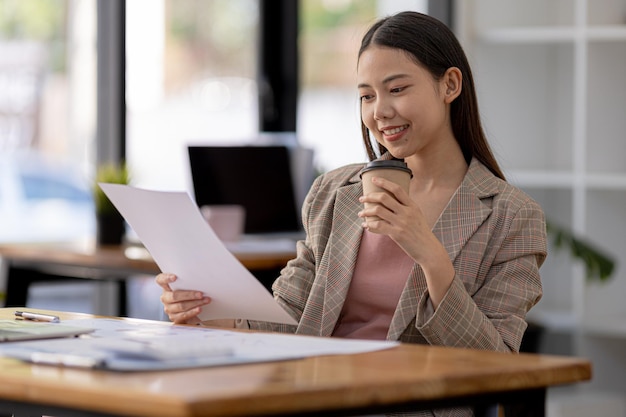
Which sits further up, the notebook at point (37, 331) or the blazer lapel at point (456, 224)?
the blazer lapel at point (456, 224)

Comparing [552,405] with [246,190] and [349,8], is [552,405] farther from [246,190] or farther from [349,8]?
[349,8]

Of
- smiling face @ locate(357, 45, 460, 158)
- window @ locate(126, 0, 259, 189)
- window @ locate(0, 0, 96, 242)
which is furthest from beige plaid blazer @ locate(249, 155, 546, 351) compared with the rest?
window @ locate(126, 0, 259, 189)

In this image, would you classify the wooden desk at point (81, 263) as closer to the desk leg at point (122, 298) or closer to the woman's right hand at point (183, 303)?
the desk leg at point (122, 298)

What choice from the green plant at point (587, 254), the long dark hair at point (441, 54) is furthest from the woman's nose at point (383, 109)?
the green plant at point (587, 254)

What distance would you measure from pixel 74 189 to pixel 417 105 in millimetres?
2869

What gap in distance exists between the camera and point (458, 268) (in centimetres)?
180

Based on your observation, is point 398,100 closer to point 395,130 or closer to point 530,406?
point 395,130

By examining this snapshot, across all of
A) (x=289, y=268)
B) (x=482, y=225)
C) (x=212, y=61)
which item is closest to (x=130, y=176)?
(x=212, y=61)

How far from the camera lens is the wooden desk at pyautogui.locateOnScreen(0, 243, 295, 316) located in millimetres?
3277

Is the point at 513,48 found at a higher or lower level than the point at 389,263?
higher

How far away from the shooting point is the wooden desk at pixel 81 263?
3.28 meters

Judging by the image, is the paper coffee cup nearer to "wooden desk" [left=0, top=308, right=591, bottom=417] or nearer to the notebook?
"wooden desk" [left=0, top=308, right=591, bottom=417]

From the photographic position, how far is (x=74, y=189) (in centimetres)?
455

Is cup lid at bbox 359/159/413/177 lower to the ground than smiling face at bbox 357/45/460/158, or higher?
lower
